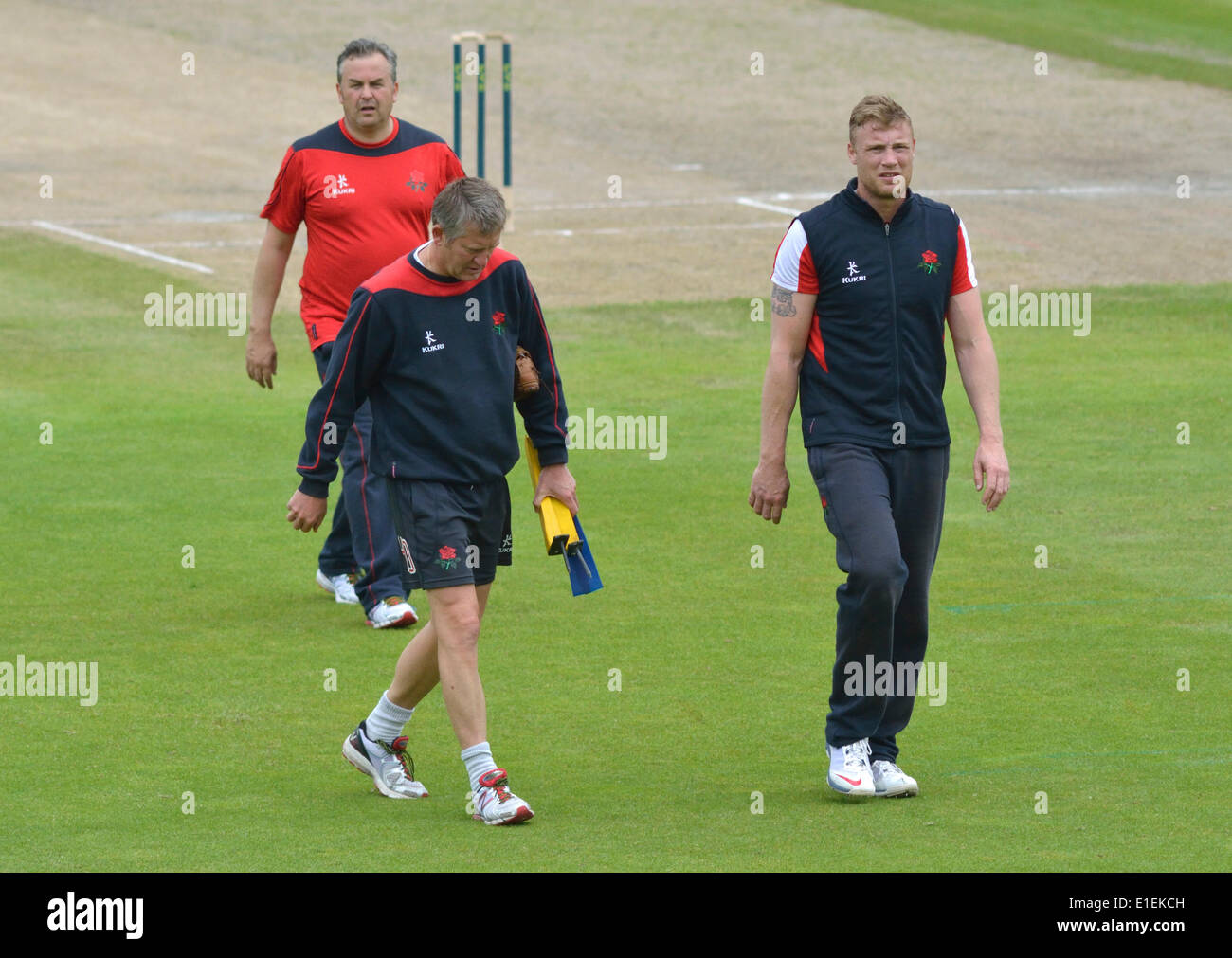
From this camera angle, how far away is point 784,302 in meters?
7.50

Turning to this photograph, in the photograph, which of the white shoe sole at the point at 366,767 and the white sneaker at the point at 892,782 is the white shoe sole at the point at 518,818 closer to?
the white shoe sole at the point at 366,767

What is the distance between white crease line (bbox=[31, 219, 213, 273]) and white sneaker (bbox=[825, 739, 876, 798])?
582 inches

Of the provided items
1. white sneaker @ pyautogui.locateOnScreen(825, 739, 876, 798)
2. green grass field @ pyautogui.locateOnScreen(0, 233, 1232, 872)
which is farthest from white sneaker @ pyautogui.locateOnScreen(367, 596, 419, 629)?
white sneaker @ pyautogui.locateOnScreen(825, 739, 876, 798)

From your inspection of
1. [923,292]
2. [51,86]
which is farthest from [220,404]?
[51,86]

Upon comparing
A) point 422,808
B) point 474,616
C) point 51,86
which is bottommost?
point 422,808

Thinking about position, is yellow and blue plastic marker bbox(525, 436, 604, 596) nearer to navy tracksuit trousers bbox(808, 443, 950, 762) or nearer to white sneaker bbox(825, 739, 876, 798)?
navy tracksuit trousers bbox(808, 443, 950, 762)

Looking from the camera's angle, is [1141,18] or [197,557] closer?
[197,557]

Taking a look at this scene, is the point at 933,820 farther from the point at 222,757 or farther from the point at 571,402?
the point at 571,402

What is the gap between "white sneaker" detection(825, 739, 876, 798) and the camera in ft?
24.2

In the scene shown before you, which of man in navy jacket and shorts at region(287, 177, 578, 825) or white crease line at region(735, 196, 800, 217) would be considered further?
white crease line at region(735, 196, 800, 217)

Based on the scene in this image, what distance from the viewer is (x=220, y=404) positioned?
50.9 ft

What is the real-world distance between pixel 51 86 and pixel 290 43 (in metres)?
5.81

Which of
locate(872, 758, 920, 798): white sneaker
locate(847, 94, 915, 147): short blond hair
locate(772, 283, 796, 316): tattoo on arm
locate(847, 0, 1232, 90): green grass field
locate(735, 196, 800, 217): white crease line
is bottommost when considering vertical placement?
locate(872, 758, 920, 798): white sneaker

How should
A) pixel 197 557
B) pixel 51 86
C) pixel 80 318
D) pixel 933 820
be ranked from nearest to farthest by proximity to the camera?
1. pixel 933 820
2. pixel 197 557
3. pixel 80 318
4. pixel 51 86
